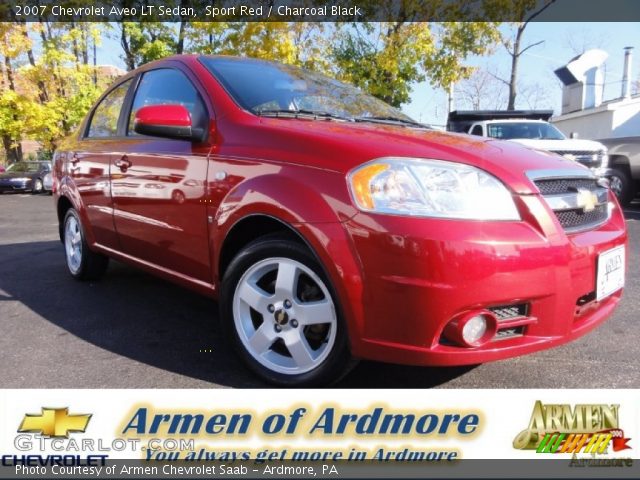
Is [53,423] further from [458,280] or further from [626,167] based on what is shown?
[626,167]

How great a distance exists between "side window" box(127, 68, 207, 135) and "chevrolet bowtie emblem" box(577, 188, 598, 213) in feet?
6.01

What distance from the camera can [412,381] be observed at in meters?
2.53

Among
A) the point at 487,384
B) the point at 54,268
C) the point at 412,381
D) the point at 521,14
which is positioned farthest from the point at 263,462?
the point at 521,14

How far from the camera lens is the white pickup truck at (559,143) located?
9188 millimetres

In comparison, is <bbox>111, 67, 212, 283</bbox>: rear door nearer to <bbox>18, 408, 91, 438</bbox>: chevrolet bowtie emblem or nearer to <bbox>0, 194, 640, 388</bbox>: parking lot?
<bbox>0, 194, 640, 388</bbox>: parking lot

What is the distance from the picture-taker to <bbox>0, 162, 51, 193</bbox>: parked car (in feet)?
61.5

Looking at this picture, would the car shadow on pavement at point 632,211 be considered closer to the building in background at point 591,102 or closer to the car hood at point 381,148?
the car hood at point 381,148

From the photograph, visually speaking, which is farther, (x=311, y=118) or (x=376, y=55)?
(x=376, y=55)

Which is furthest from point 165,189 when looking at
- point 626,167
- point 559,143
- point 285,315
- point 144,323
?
point 626,167

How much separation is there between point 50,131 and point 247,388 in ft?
71.3

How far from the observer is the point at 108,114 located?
3922 millimetres

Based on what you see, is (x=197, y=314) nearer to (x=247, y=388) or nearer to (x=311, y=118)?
(x=247, y=388)

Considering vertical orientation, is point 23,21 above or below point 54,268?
above

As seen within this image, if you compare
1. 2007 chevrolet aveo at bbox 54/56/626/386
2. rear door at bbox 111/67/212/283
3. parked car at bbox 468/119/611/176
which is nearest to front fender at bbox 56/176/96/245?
rear door at bbox 111/67/212/283
